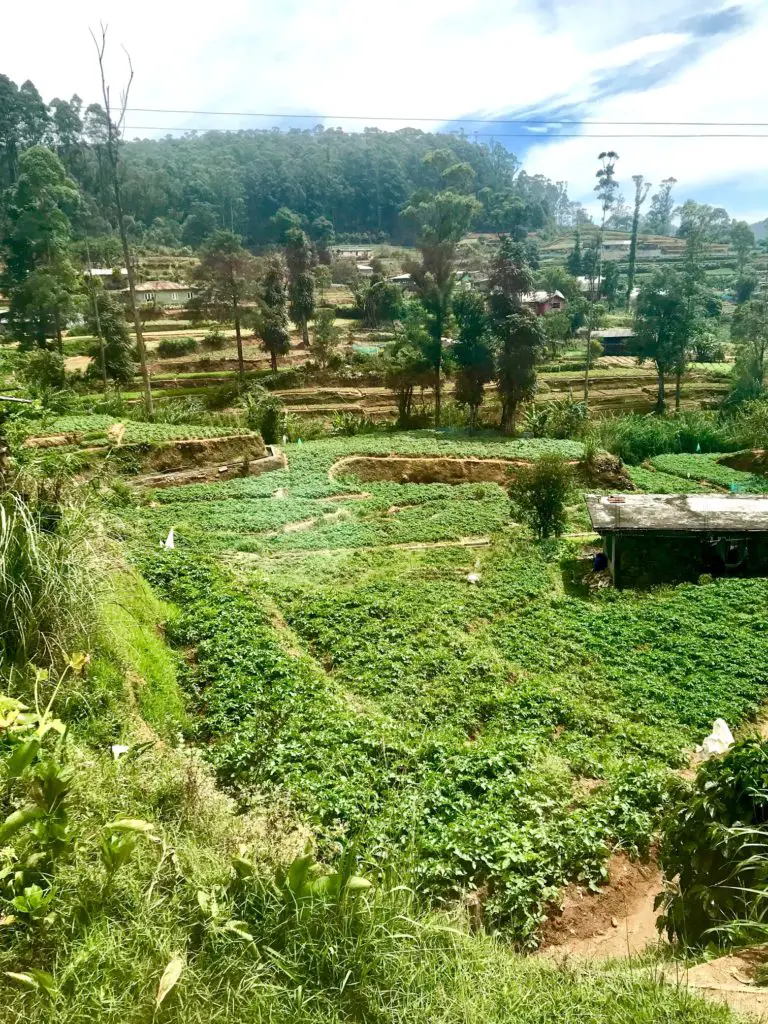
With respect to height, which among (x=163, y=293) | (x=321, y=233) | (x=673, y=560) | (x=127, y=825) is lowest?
(x=673, y=560)

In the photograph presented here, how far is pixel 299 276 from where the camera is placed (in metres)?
50.9

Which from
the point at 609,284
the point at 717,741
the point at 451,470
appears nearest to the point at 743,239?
the point at 609,284

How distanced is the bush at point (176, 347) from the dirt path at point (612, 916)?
45.8 meters

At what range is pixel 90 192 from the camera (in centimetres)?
7894

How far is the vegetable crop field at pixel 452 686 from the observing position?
6.53 metres

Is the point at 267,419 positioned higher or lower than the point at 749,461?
higher

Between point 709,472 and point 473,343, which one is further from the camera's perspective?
point 473,343

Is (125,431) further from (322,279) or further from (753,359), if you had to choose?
(322,279)

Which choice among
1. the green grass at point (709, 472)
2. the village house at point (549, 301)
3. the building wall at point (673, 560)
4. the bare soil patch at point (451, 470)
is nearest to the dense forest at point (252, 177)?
the village house at point (549, 301)

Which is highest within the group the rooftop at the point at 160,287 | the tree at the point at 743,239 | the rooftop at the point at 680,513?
the tree at the point at 743,239

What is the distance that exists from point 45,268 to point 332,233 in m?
69.3

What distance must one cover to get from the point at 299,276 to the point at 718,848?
167 feet

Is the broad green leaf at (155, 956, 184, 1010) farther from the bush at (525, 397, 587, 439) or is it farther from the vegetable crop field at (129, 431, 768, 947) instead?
the bush at (525, 397, 587, 439)

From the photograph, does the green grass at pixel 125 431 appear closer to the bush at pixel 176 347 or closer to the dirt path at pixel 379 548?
the dirt path at pixel 379 548
